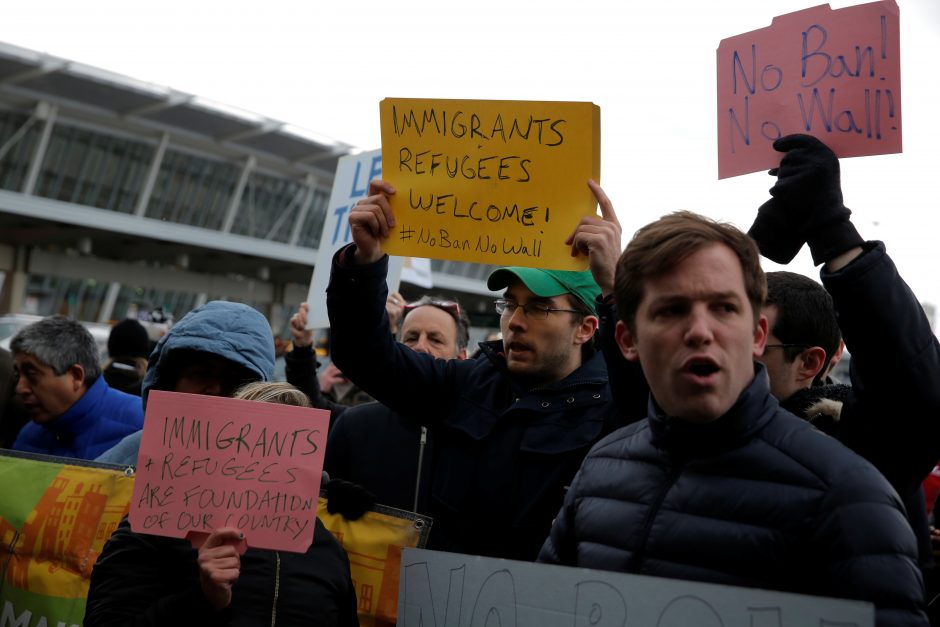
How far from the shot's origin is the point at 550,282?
3230mm

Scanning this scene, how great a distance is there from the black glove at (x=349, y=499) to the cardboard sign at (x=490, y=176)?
0.79 meters

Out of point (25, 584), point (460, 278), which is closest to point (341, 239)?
point (25, 584)

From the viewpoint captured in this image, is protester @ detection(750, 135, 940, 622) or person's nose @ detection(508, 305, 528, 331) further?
person's nose @ detection(508, 305, 528, 331)

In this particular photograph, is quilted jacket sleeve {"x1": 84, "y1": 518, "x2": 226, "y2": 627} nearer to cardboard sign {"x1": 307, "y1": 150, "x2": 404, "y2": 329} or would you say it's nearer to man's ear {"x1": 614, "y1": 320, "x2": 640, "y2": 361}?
man's ear {"x1": 614, "y1": 320, "x2": 640, "y2": 361}

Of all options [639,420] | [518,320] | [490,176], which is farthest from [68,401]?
[639,420]

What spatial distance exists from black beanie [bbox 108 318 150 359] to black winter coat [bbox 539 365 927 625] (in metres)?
5.00

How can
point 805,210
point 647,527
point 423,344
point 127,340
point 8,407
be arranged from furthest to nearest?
point 127,340, point 8,407, point 423,344, point 805,210, point 647,527

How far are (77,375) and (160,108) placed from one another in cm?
3144

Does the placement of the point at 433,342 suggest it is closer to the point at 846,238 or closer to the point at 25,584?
the point at 25,584

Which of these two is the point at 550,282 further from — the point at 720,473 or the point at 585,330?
the point at 720,473

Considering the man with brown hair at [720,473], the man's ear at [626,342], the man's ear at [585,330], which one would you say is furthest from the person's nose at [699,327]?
the man's ear at [585,330]

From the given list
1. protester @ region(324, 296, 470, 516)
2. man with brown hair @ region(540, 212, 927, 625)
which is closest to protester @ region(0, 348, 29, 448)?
protester @ region(324, 296, 470, 516)

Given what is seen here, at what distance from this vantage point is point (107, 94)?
108ft

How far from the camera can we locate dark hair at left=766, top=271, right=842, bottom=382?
2.75 metres
